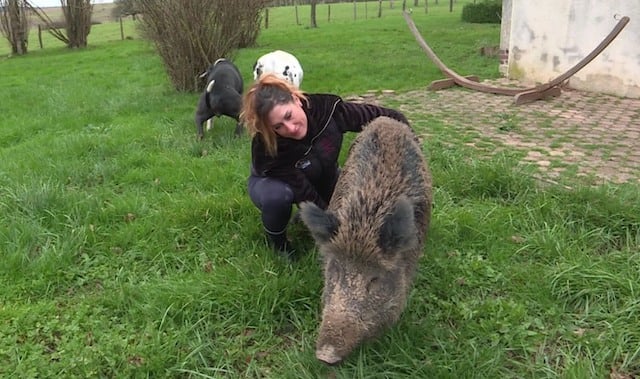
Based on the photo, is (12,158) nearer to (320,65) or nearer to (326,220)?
(326,220)

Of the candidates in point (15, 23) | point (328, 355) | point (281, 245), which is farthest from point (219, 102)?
point (15, 23)

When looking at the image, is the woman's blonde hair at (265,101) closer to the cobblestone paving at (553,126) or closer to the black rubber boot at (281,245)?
the black rubber boot at (281,245)

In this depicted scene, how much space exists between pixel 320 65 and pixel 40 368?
1046 cm

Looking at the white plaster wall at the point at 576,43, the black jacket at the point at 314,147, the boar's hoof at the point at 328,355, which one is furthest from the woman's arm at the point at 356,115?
the white plaster wall at the point at 576,43

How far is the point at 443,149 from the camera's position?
19.8 ft

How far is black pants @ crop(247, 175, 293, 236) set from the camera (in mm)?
3723

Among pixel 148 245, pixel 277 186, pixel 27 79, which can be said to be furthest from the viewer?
pixel 27 79

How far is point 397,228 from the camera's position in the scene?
8.81 ft

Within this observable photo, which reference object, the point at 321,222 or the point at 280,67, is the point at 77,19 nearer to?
the point at 280,67

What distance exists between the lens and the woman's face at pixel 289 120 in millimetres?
3443

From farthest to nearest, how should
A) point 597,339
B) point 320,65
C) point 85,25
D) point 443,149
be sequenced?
1. point 85,25
2. point 320,65
3. point 443,149
4. point 597,339

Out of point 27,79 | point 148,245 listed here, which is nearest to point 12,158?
point 148,245

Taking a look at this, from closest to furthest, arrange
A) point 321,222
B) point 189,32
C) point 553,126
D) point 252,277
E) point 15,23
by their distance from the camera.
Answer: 1. point 321,222
2. point 252,277
3. point 553,126
4. point 189,32
5. point 15,23

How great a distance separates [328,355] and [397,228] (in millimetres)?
663
